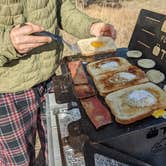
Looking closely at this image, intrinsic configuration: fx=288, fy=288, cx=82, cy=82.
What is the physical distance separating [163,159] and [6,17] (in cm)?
106

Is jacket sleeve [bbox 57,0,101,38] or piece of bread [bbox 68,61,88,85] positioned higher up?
jacket sleeve [bbox 57,0,101,38]

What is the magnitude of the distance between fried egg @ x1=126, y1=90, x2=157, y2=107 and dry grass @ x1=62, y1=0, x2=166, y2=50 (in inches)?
130

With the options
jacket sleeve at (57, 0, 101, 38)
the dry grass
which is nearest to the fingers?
jacket sleeve at (57, 0, 101, 38)

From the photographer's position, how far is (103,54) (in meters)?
1.91

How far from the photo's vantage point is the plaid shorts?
1687 mm

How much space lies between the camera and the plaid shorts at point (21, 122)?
1.69 m

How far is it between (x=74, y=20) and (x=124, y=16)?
4.62 m

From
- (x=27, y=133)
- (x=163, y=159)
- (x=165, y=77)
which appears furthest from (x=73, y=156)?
(x=165, y=77)

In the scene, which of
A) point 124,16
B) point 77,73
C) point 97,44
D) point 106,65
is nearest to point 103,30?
point 97,44

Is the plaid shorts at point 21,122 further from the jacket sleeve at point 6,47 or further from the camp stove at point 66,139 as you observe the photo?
the jacket sleeve at point 6,47

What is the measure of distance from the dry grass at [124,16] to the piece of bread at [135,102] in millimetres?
3264

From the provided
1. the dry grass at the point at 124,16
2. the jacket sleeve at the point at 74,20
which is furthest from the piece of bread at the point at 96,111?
the dry grass at the point at 124,16

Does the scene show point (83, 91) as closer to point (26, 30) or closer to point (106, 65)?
point (106, 65)

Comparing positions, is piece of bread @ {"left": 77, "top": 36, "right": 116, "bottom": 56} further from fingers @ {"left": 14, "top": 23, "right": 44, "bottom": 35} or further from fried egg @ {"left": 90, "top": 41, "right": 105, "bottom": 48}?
fingers @ {"left": 14, "top": 23, "right": 44, "bottom": 35}
